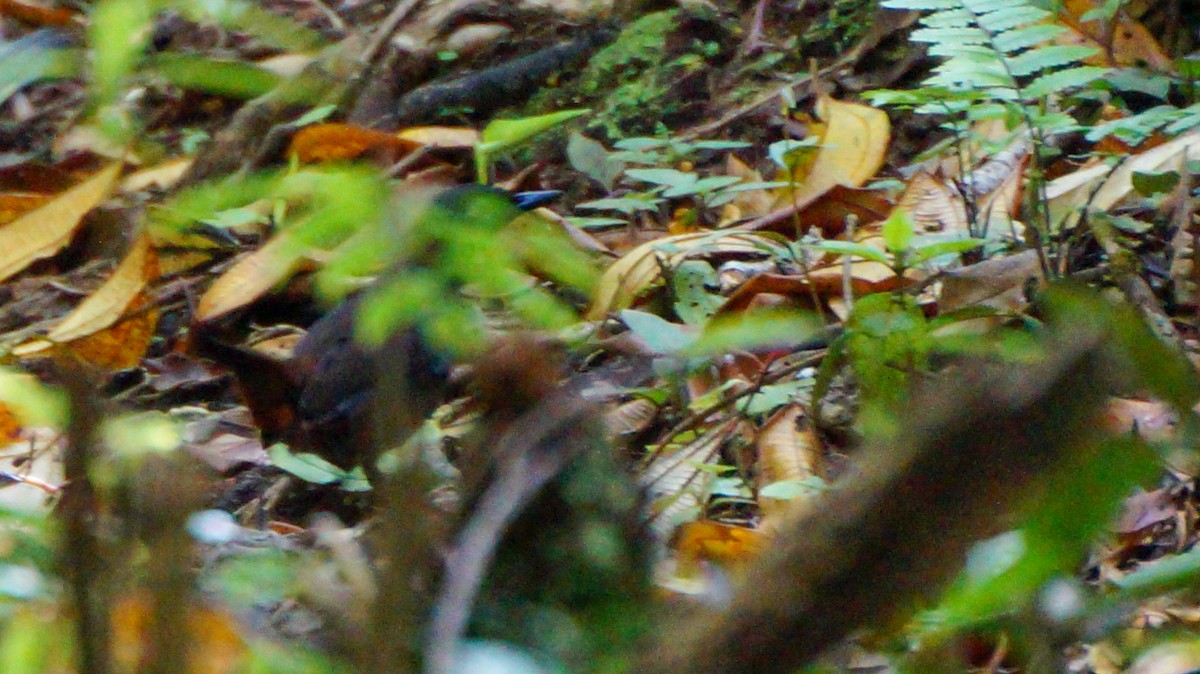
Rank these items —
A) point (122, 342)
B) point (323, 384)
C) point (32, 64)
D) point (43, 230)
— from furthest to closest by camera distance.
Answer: point (43, 230) → point (122, 342) → point (323, 384) → point (32, 64)

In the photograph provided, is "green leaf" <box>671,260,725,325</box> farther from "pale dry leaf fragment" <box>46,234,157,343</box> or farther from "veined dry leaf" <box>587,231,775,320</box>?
"pale dry leaf fragment" <box>46,234,157,343</box>

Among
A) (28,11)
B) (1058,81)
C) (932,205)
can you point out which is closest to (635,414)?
(932,205)

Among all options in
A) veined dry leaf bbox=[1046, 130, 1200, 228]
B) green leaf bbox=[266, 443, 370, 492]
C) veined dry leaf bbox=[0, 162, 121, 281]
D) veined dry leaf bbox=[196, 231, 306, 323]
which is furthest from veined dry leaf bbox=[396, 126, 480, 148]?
veined dry leaf bbox=[1046, 130, 1200, 228]

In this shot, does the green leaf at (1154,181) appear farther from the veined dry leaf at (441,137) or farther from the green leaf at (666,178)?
the veined dry leaf at (441,137)

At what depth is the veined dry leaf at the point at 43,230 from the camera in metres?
3.87

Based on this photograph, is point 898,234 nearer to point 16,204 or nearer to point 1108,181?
point 1108,181

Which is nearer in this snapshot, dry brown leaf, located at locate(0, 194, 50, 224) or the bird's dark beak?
the bird's dark beak

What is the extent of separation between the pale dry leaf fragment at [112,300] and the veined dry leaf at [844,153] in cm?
174

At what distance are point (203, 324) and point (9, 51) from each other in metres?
2.53

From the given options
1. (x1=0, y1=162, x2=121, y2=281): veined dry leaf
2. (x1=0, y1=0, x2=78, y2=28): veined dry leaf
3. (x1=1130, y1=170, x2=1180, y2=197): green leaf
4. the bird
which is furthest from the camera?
(x1=0, y1=0, x2=78, y2=28): veined dry leaf

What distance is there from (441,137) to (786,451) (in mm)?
2249

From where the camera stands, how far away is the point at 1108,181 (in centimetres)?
303

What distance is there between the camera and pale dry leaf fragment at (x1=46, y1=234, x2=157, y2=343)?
3.56m

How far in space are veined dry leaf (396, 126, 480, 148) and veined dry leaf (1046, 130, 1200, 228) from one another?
1971mm
